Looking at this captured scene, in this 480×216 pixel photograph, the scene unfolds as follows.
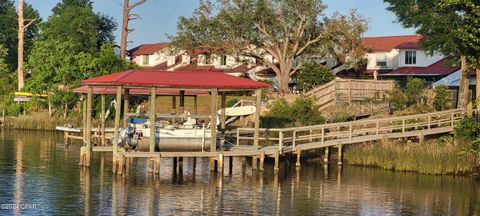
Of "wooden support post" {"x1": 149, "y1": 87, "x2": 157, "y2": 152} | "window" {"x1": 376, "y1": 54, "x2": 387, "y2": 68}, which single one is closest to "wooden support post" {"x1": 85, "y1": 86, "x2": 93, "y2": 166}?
"wooden support post" {"x1": 149, "y1": 87, "x2": 157, "y2": 152}

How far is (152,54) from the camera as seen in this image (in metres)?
99.8

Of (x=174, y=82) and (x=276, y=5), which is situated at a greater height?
(x=276, y=5)

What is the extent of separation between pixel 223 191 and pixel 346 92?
90.1 feet

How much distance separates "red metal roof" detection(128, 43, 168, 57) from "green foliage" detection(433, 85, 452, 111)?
163ft

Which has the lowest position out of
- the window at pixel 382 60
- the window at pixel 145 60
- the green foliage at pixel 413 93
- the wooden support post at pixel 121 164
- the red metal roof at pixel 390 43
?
the wooden support post at pixel 121 164

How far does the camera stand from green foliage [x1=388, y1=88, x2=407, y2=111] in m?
54.9

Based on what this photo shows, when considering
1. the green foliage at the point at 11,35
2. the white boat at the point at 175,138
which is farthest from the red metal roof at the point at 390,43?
the white boat at the point at 175,138

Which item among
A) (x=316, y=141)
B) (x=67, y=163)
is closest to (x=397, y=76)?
(x=316, y=141)

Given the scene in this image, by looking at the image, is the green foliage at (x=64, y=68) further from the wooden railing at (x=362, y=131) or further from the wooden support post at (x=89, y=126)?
the wooden support post at (x=89, y=126)

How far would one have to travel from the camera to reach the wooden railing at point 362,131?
4062cm

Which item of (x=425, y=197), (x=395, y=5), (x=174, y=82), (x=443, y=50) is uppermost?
(x=395, y=5)

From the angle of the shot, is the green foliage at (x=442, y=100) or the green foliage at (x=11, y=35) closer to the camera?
the green foliage at (x=442, y=100)

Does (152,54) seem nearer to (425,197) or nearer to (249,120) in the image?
(249,120)

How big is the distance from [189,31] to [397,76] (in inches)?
782
